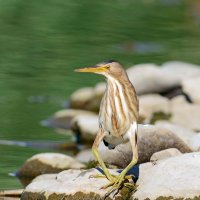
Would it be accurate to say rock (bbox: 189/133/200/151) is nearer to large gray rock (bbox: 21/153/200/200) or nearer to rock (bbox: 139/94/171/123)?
large gray rock (bbox: 21/153/200/200)

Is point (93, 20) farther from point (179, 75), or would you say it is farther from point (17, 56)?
point (179, 75)

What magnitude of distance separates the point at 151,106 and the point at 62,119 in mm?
1089

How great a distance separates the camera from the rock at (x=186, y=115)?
537 inches

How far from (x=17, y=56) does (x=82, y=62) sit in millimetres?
1144

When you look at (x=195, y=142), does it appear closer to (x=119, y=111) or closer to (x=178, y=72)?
(x=119, y=111)

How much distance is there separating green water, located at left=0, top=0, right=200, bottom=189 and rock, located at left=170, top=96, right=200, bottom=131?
1470 mm

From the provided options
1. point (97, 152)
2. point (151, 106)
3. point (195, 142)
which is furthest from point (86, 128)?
point (97, 152)

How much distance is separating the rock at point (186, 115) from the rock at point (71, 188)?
4.38 meters

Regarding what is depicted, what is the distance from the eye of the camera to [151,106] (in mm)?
13789

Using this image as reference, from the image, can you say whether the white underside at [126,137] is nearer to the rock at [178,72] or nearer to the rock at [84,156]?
the rock at [84,156]

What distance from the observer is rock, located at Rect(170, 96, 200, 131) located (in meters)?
13.6

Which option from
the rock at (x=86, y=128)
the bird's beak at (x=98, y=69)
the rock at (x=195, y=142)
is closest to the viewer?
the bird's beak at (x=98, y=69)

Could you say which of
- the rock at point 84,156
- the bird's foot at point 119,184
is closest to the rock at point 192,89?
the rock at point 84,156

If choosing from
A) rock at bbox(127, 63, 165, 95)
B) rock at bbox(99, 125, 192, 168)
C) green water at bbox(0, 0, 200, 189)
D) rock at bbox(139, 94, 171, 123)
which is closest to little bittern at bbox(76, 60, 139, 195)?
rock at bbox(99, 125, 192, 168)
